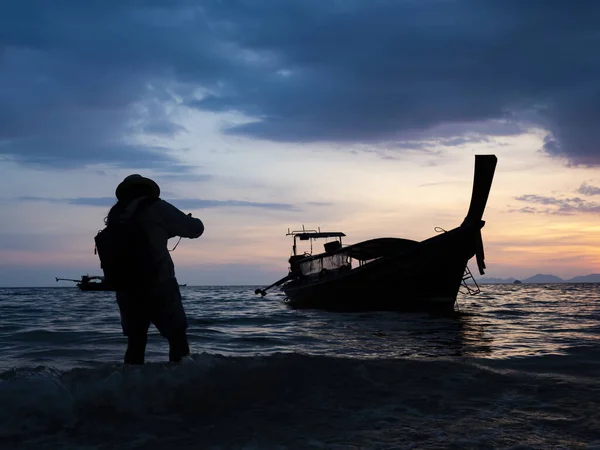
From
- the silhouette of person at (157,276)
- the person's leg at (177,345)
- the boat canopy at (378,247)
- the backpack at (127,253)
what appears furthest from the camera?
the boat canopy at (378,247)

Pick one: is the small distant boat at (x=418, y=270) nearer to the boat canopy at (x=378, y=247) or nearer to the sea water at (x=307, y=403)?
the boat canopy at (x=378, y=247)

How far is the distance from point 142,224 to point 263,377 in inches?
77.7

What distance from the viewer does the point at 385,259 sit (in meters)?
16.9

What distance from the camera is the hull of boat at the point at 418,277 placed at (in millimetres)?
16203

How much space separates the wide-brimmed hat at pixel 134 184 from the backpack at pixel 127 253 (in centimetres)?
20

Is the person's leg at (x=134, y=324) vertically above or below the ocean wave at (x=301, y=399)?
above

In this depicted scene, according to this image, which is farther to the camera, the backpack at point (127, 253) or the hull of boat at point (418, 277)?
the hull of boat at point (418, 277)

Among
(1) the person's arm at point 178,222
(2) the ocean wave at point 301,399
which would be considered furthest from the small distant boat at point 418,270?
(1) the person's arm at point 178,222

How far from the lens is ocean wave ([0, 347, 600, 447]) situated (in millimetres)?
3566

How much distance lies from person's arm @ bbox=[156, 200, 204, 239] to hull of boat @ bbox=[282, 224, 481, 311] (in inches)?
509

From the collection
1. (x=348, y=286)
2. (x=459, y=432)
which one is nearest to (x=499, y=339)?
(x=459, y=432)

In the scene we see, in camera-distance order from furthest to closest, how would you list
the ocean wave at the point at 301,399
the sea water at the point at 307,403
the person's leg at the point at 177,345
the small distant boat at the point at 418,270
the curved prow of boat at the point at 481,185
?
the small distant boat at the point at 418,270
the curved prow of boat at the point at 481,185
the person's leg at the point at 177,345
the ocean wave at the point at 301,399
the sea water at the point at 307,403

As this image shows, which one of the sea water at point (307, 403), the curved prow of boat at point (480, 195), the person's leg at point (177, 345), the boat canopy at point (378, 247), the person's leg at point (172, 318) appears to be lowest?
the sea water at point (307, 403)

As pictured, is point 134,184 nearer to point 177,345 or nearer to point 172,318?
point 172,318
